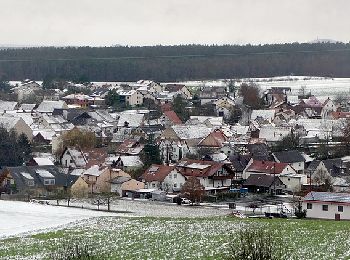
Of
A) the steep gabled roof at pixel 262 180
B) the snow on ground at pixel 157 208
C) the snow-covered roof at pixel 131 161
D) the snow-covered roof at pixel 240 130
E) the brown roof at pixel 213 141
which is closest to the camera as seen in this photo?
the snow on ground at pixel 157 208

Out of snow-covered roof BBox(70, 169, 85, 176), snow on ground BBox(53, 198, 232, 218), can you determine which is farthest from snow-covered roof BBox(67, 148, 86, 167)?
snow on ground BBox(53, 198, 232, 218)

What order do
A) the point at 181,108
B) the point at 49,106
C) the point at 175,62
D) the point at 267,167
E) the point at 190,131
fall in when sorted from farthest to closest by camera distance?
the point at 175,62, the point at 49,106, the point at 181,108, the point at 190,131, the point at 267,167

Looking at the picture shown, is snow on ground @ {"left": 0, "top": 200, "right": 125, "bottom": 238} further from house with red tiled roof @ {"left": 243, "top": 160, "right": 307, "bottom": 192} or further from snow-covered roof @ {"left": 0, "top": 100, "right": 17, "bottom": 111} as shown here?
snow-covered roof @ {"left": 0, "top": 100, "right": 17, "bottom": 111}

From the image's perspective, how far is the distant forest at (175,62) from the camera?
3701 inches

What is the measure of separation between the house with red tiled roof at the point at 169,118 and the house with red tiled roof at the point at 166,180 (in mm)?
15821

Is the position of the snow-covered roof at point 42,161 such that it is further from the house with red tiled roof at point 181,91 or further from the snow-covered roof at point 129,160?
the house with red tiled roof at point 181,91

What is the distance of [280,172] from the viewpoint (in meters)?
29.3

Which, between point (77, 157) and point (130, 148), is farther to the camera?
point (130, 148)

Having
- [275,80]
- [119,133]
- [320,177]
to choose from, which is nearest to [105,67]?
[275,80]

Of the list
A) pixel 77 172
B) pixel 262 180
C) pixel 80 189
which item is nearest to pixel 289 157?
pixel 262 180

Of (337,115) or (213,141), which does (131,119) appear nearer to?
(213,141)

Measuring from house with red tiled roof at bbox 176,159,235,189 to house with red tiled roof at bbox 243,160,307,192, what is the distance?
2.71ft

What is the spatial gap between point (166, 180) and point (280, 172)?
4.23 meters

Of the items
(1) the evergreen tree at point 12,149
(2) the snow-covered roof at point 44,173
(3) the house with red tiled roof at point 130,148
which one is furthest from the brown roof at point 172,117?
(2) the snow-covered roof at point 44,173
